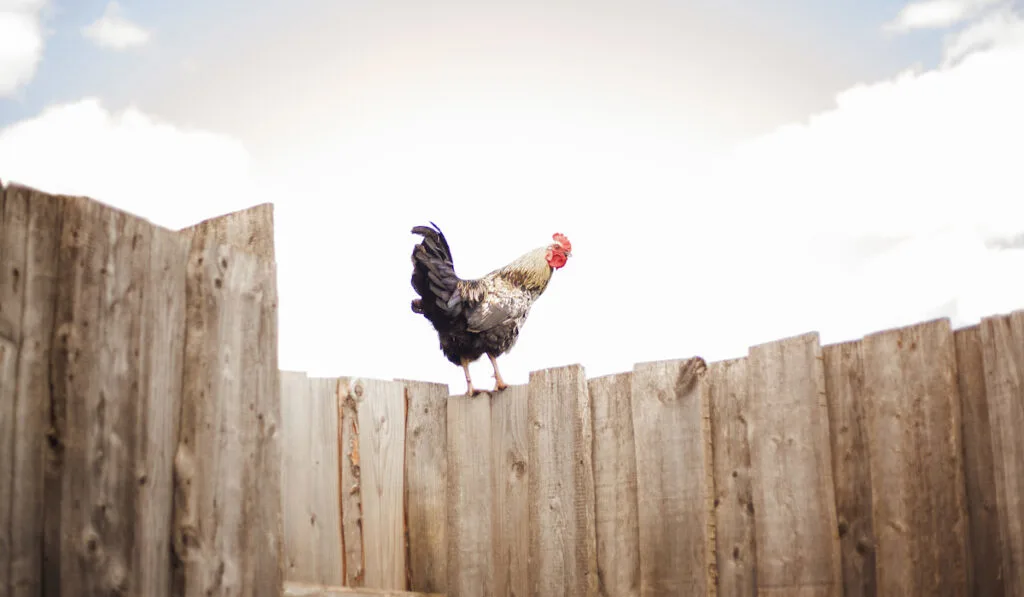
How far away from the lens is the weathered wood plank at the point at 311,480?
16.3ft

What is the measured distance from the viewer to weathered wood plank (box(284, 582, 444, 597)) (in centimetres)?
464

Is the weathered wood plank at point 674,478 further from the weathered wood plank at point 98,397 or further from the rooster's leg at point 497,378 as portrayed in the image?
the weathered wood plank at point 98,397

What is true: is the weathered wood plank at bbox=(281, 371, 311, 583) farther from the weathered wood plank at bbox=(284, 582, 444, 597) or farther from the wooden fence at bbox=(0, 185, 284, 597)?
the wooden fence at bbox=(0, 185, 284, 597)

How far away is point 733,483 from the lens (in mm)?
4379

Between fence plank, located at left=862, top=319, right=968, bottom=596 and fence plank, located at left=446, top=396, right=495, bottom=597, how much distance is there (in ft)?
6.93

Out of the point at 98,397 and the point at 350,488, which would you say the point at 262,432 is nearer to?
the point at 98,397

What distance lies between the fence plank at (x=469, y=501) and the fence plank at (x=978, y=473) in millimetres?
2450

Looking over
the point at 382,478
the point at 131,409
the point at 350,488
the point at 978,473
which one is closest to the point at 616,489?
the point at 382,478

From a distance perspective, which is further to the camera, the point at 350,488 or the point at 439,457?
the point at 439,457

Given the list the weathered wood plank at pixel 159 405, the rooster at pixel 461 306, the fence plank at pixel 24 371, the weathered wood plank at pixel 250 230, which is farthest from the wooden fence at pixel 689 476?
the fence plank at pixel 24 371

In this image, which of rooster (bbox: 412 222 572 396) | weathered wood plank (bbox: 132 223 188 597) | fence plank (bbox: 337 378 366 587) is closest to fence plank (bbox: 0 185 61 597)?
weathered wood plank (bbox: 132 223 188 597)

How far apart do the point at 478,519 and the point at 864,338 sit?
230 cm

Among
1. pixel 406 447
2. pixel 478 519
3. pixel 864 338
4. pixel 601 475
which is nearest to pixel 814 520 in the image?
pixel 864 338

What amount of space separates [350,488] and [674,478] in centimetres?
175
